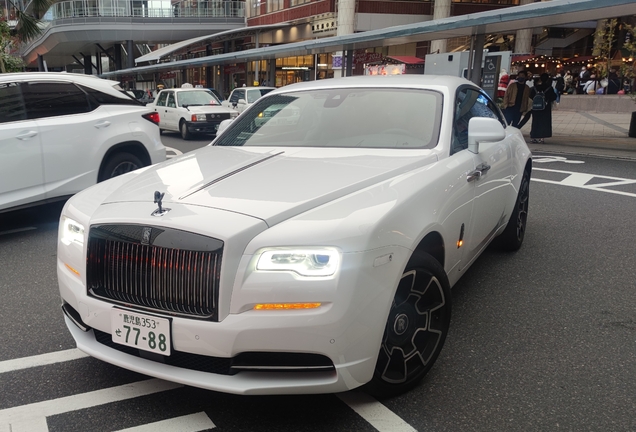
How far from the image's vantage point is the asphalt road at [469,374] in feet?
8.70

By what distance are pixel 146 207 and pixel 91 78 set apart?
4.94 m

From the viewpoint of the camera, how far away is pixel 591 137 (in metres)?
16.2

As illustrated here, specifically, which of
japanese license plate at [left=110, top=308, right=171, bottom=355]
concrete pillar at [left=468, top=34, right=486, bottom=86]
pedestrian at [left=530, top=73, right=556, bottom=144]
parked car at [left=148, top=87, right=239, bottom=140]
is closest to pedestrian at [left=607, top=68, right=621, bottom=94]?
concrete pillar at [left=468, top=34, right=486, bottom=86]

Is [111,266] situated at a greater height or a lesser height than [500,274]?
greater

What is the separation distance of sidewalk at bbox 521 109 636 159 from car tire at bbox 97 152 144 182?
33.3 ft

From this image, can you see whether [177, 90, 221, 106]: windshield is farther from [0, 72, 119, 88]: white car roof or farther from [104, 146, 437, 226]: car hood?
[104, 146, 437, 226]: car hood

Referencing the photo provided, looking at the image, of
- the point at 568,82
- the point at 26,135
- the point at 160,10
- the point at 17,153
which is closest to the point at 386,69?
the point at 568,82

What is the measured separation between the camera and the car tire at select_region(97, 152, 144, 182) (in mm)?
6680

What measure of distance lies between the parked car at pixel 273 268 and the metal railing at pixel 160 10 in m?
49.7

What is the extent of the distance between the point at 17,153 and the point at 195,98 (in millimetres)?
13297

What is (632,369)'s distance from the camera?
3146mm

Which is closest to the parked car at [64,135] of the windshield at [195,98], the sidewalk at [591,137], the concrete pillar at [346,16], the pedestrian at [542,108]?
the sidewalk at [591,137]

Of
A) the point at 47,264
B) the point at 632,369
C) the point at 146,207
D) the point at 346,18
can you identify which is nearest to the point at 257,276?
the point at 146,207

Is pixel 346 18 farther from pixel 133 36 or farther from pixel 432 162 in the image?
pixel 432 162
